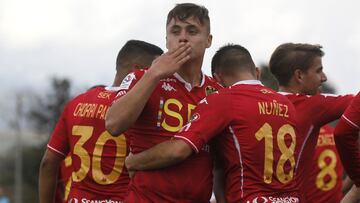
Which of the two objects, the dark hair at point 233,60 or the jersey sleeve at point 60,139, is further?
the jersey sleeve at point 60,139

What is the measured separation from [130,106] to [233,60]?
1.29 metres

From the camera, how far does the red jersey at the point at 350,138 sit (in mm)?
6668

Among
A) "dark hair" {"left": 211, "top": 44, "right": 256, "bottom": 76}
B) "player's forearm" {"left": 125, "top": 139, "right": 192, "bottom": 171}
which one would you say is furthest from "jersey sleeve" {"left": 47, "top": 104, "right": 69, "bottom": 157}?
"player's forearm" {"left": 125, "top": 139, "right": 192, "bottom": 171}

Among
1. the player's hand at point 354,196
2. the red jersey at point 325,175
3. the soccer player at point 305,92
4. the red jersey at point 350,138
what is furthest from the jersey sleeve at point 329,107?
the red jersey at point 325,175

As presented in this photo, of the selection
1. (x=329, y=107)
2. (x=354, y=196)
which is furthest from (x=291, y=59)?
(x=354, y=196)

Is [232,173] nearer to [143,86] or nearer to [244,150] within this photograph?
[244,150]

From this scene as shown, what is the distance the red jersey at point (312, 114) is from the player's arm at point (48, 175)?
92.7 inches

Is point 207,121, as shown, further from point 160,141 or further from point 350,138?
point 350,138

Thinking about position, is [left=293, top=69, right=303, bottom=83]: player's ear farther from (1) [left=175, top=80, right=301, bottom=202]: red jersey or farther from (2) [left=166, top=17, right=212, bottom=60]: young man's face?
(2) [left=166, top=17, right=212, bottom=60]: young man's face

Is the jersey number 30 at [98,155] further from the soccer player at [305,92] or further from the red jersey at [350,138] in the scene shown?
the red jersey at [350,138]

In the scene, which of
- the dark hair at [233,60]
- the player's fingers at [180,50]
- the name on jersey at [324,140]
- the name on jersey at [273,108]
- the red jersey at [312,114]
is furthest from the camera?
the name on jersey at [324,140]

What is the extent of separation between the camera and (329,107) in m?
7.70

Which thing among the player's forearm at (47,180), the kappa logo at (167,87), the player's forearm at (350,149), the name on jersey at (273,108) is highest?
the kappa logo at (167,87)

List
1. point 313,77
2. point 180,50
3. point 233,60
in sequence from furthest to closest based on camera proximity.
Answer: point 313,77 → point 233,60 → point 180,50
